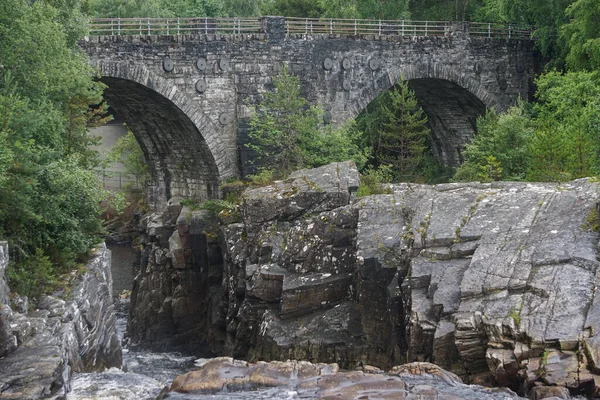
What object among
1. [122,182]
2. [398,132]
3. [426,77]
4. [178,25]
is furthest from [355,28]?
[122,182]

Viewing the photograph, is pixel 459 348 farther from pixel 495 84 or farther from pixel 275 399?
pixel 495 84

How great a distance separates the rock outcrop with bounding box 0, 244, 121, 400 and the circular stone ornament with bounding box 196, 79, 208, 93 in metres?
12.7

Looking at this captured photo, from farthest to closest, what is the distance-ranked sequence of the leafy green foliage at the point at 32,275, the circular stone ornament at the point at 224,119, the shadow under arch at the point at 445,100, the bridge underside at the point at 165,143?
the shadow under arch at the point at 445,100
the circular stone ornament at the point at 224,119
the bridge underside at the point at 165,143
the leafy green foliage at the point at 32,275

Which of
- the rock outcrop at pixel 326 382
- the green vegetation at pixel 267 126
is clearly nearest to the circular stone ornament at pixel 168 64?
the green vegetation at pixel 267 126

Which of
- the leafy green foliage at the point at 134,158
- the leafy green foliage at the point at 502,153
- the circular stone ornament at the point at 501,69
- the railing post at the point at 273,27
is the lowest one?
the leafy green foliage at the point at 502,153

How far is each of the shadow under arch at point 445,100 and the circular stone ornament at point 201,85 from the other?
293 inches

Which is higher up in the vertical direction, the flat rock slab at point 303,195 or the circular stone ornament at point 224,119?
the circular stone ornament at point 224,119

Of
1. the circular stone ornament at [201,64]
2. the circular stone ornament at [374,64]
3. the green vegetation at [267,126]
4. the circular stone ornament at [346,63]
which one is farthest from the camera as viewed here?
the circular stone ornament at [374,64]

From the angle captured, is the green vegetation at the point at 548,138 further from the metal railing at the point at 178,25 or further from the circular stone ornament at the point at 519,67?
the metal railing at the point at 178,25

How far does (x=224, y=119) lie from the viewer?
143 feet

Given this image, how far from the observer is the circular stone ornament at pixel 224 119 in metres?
43.4

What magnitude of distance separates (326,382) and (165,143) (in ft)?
86.8

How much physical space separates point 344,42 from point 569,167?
41.9ft

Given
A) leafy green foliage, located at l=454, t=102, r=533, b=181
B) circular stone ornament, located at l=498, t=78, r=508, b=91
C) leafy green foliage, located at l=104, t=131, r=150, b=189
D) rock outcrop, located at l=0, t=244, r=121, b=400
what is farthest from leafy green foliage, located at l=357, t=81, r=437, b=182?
rock outcrop, located at l=0, t=244, r=121, b=400
